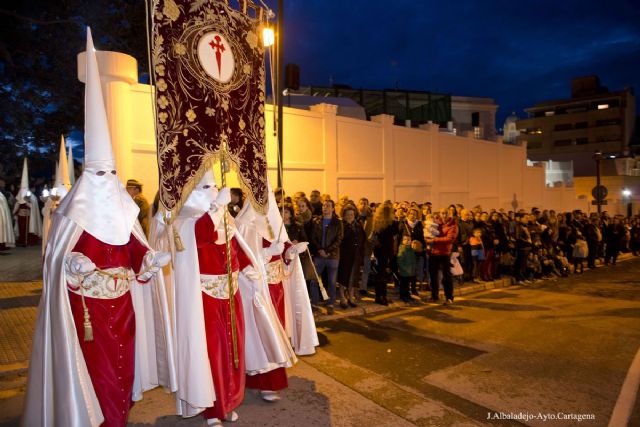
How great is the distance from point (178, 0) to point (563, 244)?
43.0 feet

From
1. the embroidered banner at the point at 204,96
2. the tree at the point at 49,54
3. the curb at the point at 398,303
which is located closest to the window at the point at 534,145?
the curb at the point at 398,303

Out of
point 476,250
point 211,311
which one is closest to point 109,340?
point 211,311

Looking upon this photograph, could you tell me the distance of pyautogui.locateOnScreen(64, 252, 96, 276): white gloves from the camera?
3.23 metres

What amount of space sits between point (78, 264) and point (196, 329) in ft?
3.42

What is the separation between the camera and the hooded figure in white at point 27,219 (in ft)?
47.5

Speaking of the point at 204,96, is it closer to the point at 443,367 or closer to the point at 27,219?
the point at 443,367

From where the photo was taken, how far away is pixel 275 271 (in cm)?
487

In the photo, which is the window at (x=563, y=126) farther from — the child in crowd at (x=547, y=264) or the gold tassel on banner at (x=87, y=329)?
the gold tassel on banner at (x=87, y=329)

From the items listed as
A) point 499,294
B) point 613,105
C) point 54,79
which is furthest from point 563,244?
point 613,105

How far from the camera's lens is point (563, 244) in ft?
44.4

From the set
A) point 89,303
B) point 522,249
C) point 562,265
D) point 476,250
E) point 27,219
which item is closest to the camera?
point 89,303

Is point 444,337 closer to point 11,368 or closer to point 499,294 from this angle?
point 499,294

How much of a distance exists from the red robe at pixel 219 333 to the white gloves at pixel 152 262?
44 centimetres

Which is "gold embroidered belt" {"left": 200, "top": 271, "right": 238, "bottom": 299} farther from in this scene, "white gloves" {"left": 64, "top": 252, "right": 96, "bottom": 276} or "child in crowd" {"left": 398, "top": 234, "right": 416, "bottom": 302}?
"child in crowd" {"left": 398, "top": 234, "right": 416, "bottom": 302}
